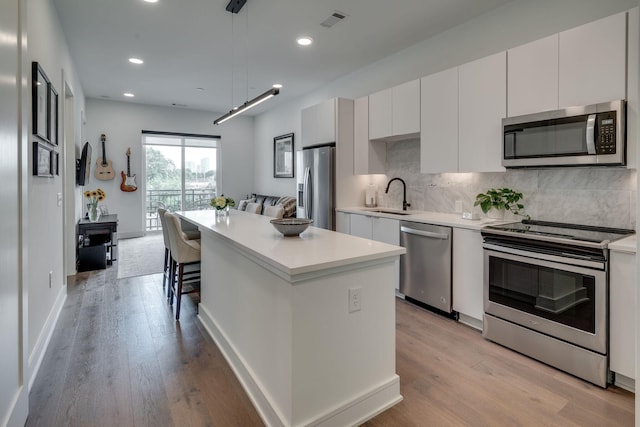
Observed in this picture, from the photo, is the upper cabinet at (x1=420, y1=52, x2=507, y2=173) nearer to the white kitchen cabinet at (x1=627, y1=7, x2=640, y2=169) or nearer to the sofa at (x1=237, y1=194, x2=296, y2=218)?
the white kitchen cabinet at (x1=627, y1=7, x2=640, y2=169)

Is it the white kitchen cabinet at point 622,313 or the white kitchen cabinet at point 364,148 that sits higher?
the white kitchen cabinet at point 364,148

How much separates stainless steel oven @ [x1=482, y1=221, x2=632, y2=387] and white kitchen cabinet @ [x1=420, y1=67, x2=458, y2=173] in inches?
36.4

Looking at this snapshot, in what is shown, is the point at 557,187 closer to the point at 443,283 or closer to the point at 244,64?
the point at 443,283

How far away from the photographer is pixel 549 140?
2.54 m

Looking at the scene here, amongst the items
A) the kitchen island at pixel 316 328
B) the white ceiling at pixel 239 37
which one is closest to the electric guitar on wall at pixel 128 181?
the white ceiling at pixel 239 37

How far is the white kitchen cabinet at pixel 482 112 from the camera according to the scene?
9.43 ft

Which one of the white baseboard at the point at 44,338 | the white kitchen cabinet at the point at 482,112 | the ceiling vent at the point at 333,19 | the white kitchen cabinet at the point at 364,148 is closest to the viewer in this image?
the white baseboard at the point at 44,338

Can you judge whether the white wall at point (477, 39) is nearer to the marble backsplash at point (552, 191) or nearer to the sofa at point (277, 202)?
the marble backsplash at point (552, 191)

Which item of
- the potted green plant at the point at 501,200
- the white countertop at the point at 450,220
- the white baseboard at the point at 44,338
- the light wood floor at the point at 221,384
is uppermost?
the potted green plant at the point at 501,200

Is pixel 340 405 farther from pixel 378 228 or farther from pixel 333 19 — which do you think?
pixel 333 19

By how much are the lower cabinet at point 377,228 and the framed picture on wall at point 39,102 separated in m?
2.99

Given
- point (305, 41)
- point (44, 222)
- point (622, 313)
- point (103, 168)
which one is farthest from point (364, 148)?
point (103, 168)

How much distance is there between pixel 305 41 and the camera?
4.01 m

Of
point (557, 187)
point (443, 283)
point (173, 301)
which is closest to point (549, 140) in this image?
point (557, 187)
